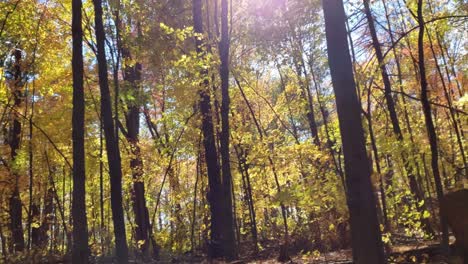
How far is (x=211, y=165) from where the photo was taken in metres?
11.8

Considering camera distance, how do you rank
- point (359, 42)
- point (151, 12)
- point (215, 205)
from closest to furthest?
point (359, 42) < point (215, 205) < point (151, 12)

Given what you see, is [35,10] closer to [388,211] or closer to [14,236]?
[14,236]

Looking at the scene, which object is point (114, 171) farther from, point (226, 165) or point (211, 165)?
point (211, 165)

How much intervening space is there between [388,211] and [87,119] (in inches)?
445

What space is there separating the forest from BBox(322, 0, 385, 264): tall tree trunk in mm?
14

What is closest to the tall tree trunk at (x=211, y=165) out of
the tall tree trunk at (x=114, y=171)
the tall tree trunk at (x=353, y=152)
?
the tall tree trunk at (x=114, y=171)

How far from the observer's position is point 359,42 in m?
10.5

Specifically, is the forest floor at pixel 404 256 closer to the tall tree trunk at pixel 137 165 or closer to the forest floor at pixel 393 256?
the forest floor at pixel 393 256

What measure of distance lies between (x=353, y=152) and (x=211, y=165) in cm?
754

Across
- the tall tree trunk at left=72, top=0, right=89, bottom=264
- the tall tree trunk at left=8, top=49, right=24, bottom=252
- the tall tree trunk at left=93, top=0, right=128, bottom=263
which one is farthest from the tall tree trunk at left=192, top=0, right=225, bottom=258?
the tall tree trunk at left=8, top=49, right=24, bottom=252

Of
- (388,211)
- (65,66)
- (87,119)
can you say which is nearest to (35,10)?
(65,66)

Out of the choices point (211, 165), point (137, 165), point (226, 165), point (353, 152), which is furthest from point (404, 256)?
point (137, 165)

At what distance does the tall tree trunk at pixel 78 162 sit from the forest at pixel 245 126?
0.03 m

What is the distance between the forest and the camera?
6.98 metres
